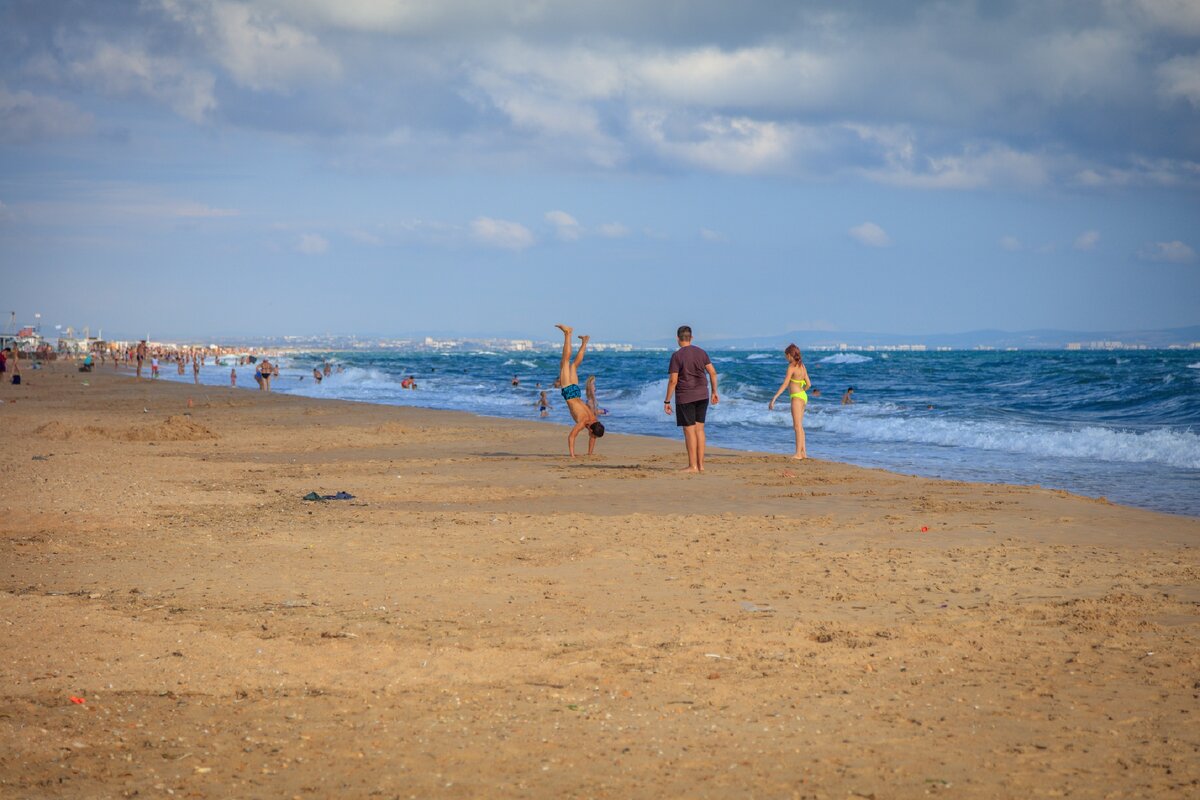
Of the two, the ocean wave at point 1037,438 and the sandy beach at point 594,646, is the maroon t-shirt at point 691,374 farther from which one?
the ocean wave at point 1037,438

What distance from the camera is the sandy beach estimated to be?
3.98 m

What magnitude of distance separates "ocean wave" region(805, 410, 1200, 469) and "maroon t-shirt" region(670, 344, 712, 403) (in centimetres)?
795

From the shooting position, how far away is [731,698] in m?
4.78

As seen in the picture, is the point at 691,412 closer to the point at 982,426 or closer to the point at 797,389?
→ the point at 797,389

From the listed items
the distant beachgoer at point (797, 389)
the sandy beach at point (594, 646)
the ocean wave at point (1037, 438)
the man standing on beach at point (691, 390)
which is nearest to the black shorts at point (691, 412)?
the man standing on beach at point (691, 390)

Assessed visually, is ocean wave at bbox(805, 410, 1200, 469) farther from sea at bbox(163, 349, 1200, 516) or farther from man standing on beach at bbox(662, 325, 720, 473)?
man standing on beach at bbox(662, 325, 720, 473)

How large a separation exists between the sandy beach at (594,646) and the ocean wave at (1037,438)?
284 inches

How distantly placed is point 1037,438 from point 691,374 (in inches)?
382

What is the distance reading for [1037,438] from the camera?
20.3 m

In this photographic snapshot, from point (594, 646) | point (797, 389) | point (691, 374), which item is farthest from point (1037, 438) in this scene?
point (594, 646)

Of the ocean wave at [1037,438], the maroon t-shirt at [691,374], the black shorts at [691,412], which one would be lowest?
the ocean wave at [1037,438]

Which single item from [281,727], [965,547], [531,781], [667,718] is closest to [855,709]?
[667,718]

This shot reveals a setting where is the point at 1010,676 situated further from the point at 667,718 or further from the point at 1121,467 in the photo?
the point at 1121,467

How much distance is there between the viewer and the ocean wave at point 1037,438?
17.6 metres
